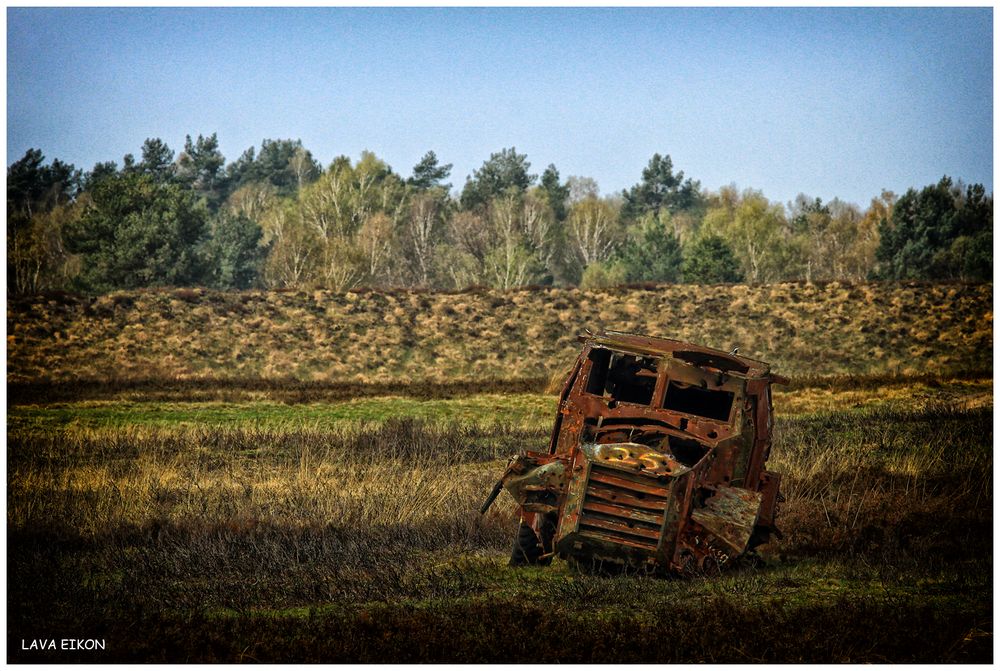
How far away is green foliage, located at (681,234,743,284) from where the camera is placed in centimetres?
6178

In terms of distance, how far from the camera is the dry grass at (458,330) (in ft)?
141

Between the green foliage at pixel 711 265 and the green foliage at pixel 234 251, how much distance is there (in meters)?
28.9

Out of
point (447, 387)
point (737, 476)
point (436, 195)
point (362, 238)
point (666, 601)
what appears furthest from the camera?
point (436, 195)

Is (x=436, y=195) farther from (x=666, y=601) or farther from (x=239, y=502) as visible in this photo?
(x=666, y=601)

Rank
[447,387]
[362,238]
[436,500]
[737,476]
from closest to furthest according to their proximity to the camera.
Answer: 1. [737,476]
2. [436,500]
3. [447,387]
4. [362,238]

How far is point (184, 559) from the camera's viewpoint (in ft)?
41.3

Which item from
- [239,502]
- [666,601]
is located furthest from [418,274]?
[666,601]

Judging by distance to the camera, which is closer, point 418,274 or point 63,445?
point 63,445

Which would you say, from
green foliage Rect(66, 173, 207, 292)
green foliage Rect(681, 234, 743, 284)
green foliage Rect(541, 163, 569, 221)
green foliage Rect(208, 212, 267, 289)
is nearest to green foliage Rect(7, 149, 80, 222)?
green foliage Rect(66, 173, 207, 292)

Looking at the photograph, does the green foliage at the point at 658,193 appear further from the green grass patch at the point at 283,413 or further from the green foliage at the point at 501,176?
the green grass patch at the point at 283,413

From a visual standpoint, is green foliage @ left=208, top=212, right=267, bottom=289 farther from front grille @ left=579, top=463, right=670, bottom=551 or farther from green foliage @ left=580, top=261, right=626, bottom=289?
front grille @ left=579, top=463, right=670, bottom=551

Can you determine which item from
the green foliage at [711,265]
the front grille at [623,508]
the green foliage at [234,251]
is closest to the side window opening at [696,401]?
the front grille at [623,508]

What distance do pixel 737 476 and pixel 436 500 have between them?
17.2 feet

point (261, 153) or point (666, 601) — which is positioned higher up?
point (261, 153)
